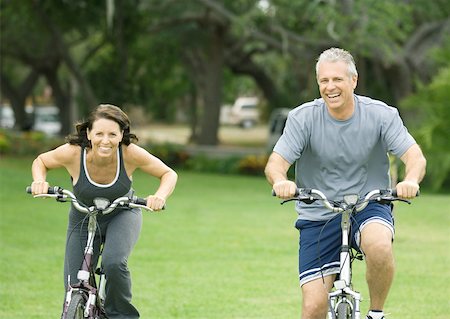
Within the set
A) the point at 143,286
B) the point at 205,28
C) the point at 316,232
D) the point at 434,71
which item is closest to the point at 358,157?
the point at 316,232

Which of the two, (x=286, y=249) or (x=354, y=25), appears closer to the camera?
(x=286, y=249)

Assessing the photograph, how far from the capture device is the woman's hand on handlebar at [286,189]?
6.19m

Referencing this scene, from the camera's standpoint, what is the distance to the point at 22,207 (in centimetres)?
2081

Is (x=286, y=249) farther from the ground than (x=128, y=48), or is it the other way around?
(x=128, y=48)

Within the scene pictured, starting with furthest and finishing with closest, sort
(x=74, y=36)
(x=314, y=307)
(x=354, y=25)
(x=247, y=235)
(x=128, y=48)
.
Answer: (x=74, y=36), (x=128, y=48), (x=354, y=25), (x=247, y=235), (x=314, y=307)

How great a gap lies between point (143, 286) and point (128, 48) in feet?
83.5

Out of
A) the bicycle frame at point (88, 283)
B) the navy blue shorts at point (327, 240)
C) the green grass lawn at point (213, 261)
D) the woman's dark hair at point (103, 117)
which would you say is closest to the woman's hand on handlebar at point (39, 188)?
the bicycle frame at point (88, 283)

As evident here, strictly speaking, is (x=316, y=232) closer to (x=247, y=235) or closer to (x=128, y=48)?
(x=247, y=235)

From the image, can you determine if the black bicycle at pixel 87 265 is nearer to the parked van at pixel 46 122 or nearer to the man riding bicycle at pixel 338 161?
the man riding bicycle at pixel 338 161

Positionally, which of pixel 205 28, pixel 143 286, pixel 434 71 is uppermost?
pixel 205 28

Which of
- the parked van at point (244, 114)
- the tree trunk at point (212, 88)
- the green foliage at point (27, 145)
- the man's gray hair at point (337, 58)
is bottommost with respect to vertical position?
the man's gray hair at point (337, 58)

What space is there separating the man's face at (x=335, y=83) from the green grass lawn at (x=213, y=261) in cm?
359

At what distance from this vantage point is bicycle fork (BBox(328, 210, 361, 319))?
20.6ft

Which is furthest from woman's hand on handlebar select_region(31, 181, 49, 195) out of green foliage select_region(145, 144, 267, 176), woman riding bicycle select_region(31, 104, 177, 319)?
green foliage select_region(145, 144, 267, 176)
